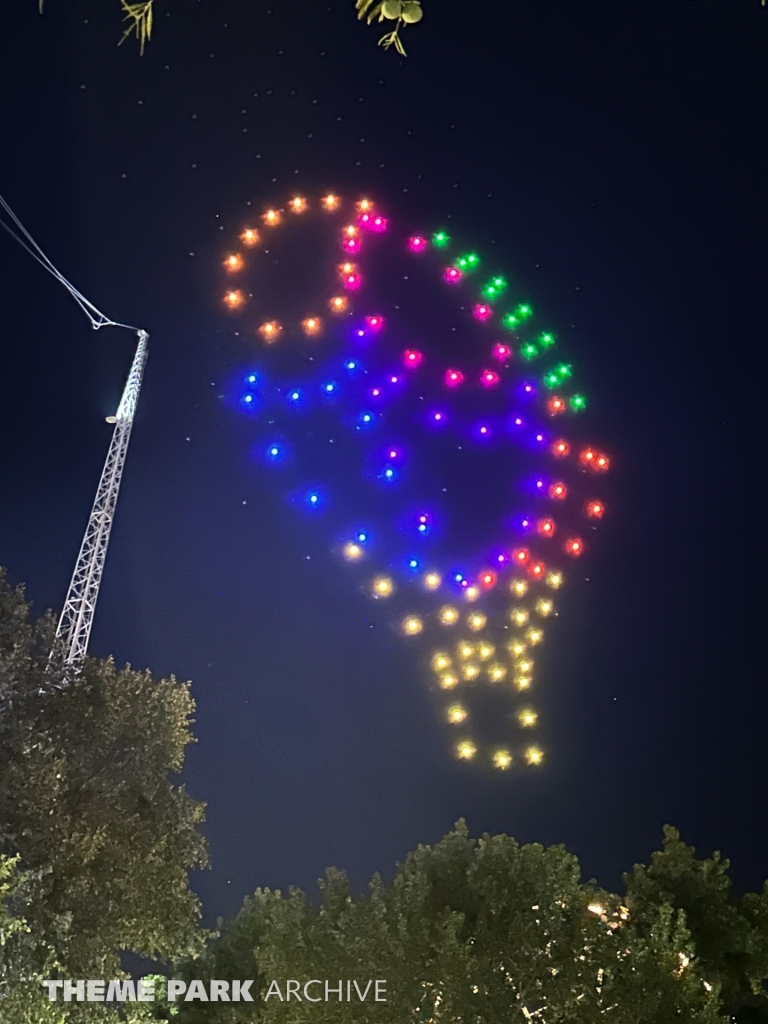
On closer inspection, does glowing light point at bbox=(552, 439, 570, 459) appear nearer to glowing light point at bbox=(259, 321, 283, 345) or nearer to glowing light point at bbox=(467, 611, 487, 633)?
glowing light point at bbox=(467, 611, 487, 633)

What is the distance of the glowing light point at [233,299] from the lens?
1898cm

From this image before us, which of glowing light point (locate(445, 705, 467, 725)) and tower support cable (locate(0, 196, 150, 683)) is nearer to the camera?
tower support cable (locate(0, 196, 150, 683))

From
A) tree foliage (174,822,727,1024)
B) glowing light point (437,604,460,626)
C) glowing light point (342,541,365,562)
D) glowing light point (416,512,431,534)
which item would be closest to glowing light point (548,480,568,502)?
glowing light point (416,512,431,534)

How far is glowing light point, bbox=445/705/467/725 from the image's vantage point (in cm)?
2006

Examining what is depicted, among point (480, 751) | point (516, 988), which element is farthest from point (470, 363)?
point (516, 988)

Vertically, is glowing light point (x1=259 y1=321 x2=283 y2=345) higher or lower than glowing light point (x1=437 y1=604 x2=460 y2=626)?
higher

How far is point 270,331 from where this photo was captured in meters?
19.5

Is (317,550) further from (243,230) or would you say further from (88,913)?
(88,913)

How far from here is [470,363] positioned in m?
20.8

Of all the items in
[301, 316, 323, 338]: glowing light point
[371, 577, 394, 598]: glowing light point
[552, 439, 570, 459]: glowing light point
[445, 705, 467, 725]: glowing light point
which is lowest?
[445, 705, 467, 725]: glowing light point

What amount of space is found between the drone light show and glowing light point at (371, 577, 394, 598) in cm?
6

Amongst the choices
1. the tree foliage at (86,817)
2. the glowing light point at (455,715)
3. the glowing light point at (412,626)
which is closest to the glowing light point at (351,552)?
the glowing light point at (412,626)

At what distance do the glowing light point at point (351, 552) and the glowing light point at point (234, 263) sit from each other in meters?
7.77

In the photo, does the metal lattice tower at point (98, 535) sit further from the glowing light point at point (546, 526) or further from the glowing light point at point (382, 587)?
the glowing light point at point (546, 526)
